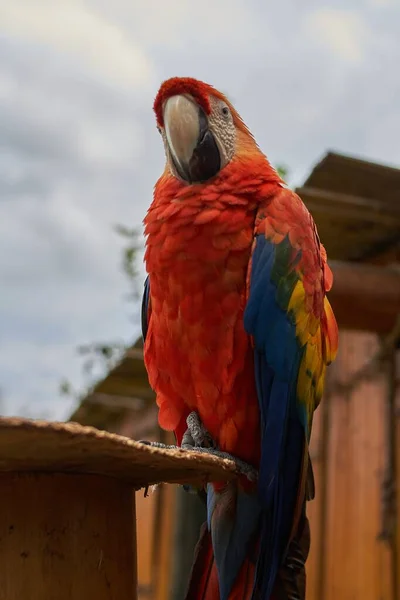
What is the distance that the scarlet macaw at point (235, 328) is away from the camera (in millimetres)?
1181

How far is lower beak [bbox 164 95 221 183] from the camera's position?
1267mm

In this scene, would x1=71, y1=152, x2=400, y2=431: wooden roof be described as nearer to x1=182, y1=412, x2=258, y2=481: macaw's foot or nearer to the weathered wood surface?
x1=182, y1=412, x2=258, y2=481: macaw's foot

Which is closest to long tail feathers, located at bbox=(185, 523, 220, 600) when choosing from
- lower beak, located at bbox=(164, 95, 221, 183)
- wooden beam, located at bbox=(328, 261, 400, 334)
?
lower beak, located at bbox=(164, 95, 221, 183)

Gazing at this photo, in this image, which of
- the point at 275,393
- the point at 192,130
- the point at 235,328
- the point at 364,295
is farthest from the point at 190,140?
the point at 364,295

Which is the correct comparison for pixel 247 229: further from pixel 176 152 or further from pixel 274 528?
pixel 274 528

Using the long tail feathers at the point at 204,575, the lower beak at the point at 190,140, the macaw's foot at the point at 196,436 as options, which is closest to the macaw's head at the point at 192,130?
the lower beak at the point at 190,140

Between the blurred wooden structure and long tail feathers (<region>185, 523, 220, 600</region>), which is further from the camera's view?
the blurred wooden structure

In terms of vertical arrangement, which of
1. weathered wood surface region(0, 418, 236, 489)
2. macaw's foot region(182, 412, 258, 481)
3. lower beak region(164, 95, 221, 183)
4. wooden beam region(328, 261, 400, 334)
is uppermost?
wooden beam region(328, 261, 400, 334)

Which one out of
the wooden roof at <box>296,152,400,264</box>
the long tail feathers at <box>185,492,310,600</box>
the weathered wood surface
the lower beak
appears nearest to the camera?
the weathered wood surface

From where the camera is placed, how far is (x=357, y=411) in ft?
10.8

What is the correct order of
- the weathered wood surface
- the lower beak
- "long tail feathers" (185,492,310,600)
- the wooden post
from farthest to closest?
the lower beak → "long tail feathers" (185,492,310,600) → the wooden post → the weathered wood surface

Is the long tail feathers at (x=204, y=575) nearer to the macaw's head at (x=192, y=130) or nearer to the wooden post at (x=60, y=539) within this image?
the wooden post at (x=60, y=539)

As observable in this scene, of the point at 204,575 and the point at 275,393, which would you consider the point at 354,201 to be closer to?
the point at 275,393

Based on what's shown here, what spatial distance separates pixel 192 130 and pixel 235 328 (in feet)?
1.27
